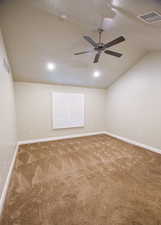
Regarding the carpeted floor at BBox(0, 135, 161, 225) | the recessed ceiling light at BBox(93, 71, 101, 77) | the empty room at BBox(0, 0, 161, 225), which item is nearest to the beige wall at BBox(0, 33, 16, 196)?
the empty room at BBox(0, 0, 161, 225)

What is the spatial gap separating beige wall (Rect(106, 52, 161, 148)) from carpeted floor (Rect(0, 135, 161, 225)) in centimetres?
90

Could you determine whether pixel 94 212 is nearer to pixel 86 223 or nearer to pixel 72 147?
pixel 86 223

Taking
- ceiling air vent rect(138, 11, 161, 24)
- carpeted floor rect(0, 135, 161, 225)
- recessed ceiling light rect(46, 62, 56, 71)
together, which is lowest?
carpeted floor rect(0, 135, 161, 225)

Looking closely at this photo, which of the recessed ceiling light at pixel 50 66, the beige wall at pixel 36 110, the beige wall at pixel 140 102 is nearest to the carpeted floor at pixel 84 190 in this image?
the beige wall at pixel 140 102

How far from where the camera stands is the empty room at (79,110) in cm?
152

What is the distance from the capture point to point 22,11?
1.81 meters

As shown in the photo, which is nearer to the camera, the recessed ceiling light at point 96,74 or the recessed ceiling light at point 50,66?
the recessed ceiling light at point 50,66

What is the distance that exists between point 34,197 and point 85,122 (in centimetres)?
373

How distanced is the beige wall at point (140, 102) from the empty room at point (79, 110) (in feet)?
0.10

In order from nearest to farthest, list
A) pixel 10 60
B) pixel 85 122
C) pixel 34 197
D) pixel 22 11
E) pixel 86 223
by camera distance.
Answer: pixel 86 223 → pixel 34 197 → pixel 22 11 → pixel 10 60 → pixel 85 122

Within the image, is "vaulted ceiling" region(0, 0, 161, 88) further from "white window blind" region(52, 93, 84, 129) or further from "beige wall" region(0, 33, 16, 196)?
"white window blind" region(52, 93, 84, 129)

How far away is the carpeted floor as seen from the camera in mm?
1337

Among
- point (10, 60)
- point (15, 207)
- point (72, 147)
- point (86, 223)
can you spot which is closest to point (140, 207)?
point (86, 223)

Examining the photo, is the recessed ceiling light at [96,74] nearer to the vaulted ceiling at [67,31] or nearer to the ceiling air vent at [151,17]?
the vaulted ceiling at [67,31]
